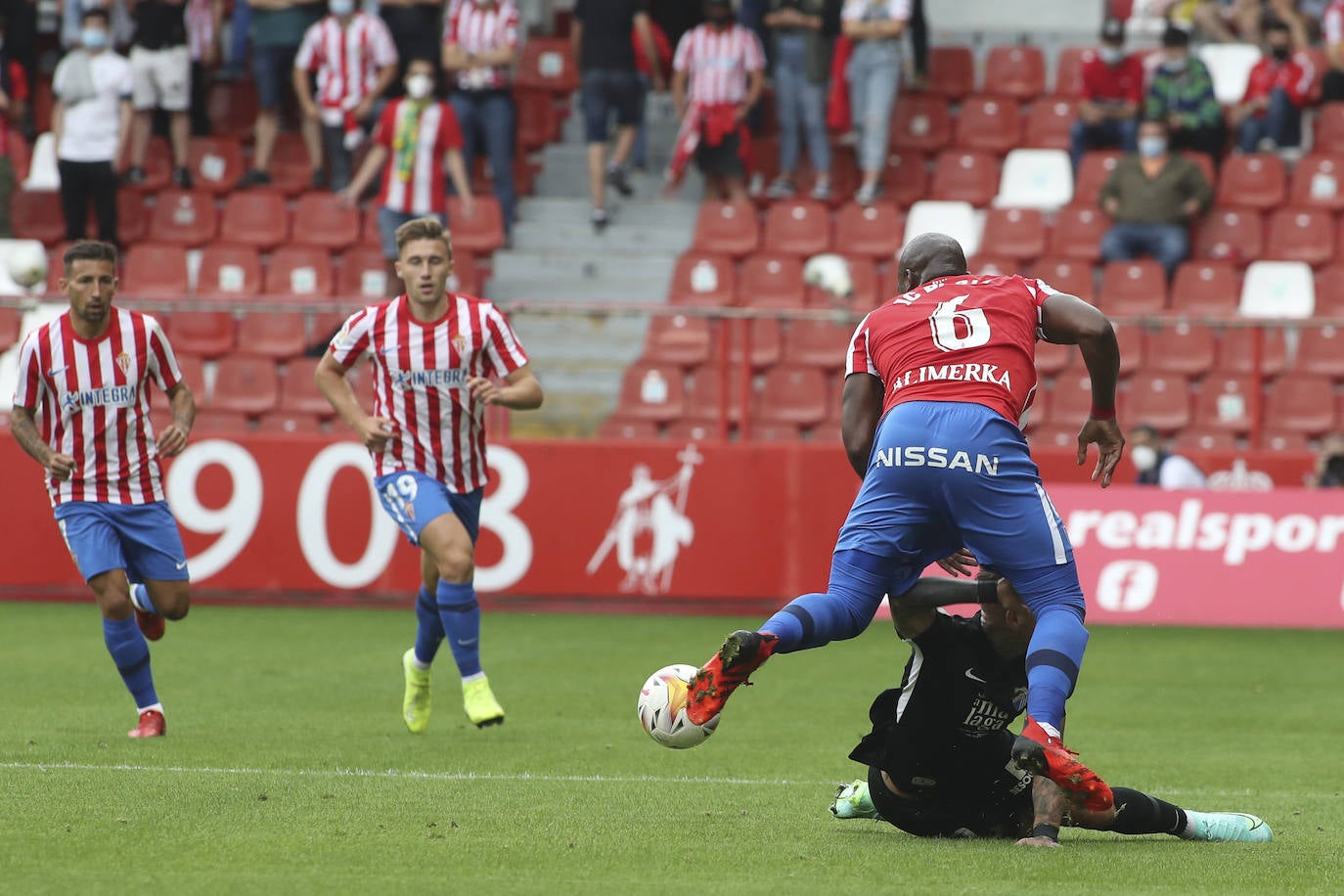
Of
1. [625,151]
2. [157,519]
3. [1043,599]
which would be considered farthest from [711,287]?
[1043,599]

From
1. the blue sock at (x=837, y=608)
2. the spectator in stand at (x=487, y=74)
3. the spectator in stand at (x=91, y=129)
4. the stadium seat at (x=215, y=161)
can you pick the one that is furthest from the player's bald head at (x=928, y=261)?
the stadium seat at (x=215, y=161)

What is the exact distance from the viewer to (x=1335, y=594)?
45.9 ft

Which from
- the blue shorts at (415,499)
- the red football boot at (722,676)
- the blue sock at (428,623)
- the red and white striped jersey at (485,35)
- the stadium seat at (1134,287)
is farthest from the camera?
the red and white striped jersey at (485,35)

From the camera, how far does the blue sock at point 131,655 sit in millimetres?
8508

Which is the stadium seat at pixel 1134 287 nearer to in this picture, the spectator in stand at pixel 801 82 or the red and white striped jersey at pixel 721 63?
→ the spectator in stand at pixel 801 82

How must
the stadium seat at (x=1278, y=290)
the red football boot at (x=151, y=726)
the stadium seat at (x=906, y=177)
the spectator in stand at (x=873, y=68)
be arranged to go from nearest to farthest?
the red football boot at (x=151, y=726) < the stadium seat at (x=1278, y=290) < the spectator in stand at (x=873, y=68) < the stadium seat at (x=906, y=177)

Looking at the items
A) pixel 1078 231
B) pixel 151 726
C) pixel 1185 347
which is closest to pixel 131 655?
pixel 151 726

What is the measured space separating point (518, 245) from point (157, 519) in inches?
414

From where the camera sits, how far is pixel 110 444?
8.70m

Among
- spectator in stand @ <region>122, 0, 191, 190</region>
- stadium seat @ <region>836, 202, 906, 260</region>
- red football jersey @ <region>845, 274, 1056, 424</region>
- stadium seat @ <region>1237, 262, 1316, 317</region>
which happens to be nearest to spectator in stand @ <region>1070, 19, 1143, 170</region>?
stadium seat @ <region>1237, 262, 1316, 317</region>

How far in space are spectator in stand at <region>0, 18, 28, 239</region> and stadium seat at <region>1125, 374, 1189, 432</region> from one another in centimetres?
1101

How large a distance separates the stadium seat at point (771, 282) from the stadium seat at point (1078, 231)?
2.44 metres

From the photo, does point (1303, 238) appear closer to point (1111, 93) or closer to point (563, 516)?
point (1111, 93)

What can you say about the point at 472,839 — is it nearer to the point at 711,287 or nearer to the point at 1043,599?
the point at 1043,599
